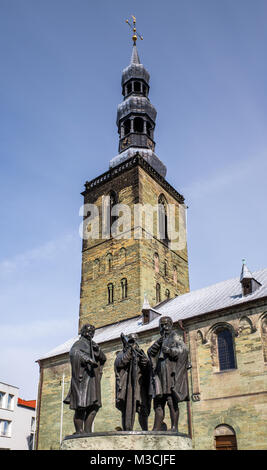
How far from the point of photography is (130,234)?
1277 inches

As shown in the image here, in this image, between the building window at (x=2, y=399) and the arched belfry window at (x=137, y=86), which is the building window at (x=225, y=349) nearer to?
the arched belfry window at (x=137, y=86)

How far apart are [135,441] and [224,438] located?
13.7m

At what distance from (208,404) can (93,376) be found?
43.2 feet

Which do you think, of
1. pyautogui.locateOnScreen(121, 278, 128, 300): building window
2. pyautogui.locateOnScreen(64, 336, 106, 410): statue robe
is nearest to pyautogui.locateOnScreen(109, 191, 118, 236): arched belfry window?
pyautogui.locateOnScreen(121, 278, 128, 300): building window

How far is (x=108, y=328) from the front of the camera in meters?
30.0

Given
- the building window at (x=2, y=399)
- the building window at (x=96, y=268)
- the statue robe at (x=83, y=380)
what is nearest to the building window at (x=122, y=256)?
the building window at (x=96, y=268)

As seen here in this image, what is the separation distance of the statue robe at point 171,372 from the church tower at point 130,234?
72.7ft

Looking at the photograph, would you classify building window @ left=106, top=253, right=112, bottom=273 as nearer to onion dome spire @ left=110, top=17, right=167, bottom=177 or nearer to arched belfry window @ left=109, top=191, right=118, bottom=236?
arched belfry window @ left=109, top=191, right=118, bottom=236

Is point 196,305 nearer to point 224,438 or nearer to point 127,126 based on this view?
point 224,438

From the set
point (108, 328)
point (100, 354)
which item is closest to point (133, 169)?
point (108, 328)

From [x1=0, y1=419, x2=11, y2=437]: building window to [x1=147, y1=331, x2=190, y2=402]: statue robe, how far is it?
127ft

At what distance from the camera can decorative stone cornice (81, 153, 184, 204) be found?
115ft

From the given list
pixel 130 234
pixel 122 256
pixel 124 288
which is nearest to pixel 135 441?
pixel 124 288
